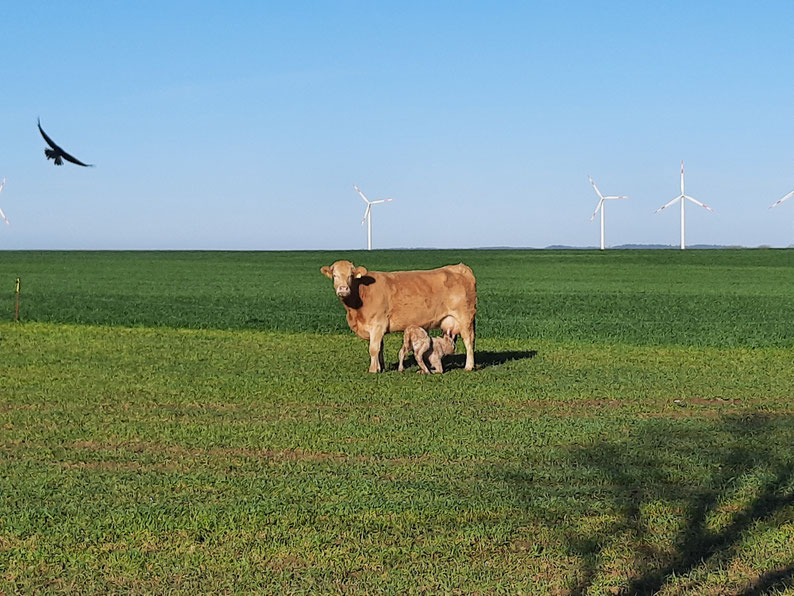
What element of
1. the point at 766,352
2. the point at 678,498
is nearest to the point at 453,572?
the point at 678,498

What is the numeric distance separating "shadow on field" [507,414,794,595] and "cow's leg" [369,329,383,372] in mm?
5837

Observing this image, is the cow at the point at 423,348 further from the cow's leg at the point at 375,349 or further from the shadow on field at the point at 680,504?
the shadow on field at the point at 680,504

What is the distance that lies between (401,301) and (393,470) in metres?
7.56

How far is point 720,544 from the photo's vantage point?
7926 millimetres

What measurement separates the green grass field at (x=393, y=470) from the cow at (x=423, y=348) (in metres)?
0.43

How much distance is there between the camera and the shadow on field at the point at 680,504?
7.34m

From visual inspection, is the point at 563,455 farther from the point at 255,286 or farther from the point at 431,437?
the point at 255,286

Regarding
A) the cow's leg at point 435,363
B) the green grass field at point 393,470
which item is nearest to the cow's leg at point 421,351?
the cow's leg at point 435,363

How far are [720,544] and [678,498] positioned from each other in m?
1.32

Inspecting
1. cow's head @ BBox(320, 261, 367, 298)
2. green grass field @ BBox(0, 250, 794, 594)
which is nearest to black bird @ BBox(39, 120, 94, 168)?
green grass field @ BBox(0, 250, 794, 594)

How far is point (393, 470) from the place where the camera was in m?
10.3

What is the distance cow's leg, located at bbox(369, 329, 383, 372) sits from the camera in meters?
17.6

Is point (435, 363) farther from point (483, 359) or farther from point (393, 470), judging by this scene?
point (393, 470)

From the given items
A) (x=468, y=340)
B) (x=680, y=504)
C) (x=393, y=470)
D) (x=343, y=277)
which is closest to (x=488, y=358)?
(x=468, y=340)
